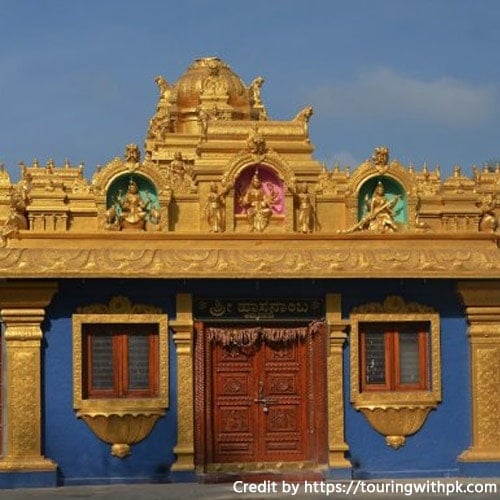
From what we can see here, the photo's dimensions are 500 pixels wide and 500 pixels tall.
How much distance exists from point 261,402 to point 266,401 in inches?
3.0

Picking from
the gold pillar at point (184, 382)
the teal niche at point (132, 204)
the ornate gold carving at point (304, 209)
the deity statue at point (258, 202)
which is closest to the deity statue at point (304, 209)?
the ornate gold carving at point (304, 209)

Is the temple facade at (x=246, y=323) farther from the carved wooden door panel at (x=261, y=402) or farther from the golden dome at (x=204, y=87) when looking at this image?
the golden dome at (x=204, y=87)

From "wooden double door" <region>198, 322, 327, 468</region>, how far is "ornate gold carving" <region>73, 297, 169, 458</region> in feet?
2.20

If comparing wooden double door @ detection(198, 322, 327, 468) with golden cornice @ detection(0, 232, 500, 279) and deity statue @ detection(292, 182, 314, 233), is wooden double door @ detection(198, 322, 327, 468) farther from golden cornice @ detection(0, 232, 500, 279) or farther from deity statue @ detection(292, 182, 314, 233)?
deity statue @ detection(292, 182, 314, 233)

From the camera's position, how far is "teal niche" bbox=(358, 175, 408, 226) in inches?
779

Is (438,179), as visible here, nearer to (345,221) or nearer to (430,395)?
(345,221)

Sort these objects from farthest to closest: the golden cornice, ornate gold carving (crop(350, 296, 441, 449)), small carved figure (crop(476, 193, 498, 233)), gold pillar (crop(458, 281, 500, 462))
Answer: small carved figure (crop(476, 193, 498, 233)), gold pillar (crop(458, 281, 500, 462)), ornate gold carving (crop(350, 296, 441, 449)), the golden cornice

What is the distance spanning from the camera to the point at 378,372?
1950cm

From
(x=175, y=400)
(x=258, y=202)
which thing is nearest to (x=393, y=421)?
(x=175, y=400)

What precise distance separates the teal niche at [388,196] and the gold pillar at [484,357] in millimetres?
1455

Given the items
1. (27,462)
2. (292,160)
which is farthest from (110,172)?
Result: (27,462)

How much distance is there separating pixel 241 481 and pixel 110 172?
195 inches

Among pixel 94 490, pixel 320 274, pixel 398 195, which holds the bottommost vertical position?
pixel 94 490

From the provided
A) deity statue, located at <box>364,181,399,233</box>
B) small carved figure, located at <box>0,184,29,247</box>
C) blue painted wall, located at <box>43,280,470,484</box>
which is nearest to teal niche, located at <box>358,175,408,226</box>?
deity statue, located at <box>364,181,399,233</box>
